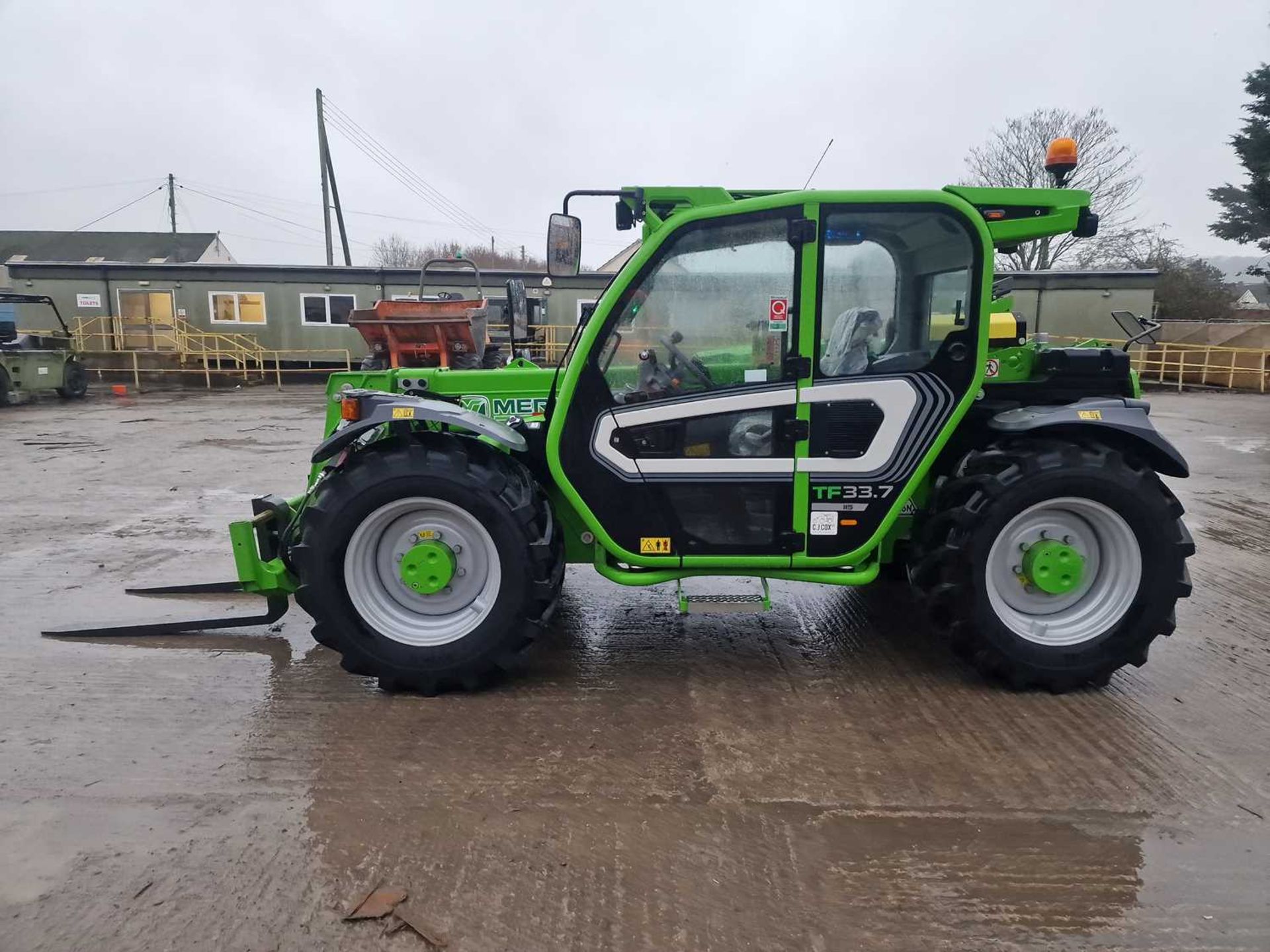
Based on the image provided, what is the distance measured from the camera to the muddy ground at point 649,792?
7.70ft

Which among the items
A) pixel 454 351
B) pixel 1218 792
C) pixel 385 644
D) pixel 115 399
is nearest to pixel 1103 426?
pixel 1218 792

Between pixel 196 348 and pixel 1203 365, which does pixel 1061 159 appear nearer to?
pixel 1203 365

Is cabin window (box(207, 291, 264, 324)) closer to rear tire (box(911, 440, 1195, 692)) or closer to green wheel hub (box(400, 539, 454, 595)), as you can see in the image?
green wheel hub (box(400, 539, 454, 595))

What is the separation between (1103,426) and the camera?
3621 mm

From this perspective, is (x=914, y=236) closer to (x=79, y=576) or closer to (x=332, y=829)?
(x=332, y=829)

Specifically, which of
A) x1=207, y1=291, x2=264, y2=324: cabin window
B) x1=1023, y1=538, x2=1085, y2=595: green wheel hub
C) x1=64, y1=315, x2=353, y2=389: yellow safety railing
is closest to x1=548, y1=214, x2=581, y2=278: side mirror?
x1=1023, y1=538, x2=1085, y2=595: green wheel hub

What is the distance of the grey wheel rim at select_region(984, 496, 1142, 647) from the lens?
143 inches

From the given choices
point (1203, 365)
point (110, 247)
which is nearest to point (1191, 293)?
point (1203, 365)

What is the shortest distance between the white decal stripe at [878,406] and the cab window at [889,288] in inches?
2.6

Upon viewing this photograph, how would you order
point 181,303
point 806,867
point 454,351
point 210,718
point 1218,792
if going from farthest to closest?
1. point 181,303
2. point 454,351
3. point 210,718
4. point 1218,792
5. point 806,867

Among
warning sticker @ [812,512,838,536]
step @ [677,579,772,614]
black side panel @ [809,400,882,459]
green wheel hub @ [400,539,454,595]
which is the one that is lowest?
step @ [677,579,772,614]

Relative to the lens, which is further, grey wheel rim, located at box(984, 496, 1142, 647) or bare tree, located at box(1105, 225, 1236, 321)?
bare tree, located at box(1105, 225, 1236, 321)

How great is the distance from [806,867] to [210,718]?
8.26ft

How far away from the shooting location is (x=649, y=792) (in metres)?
2.94
